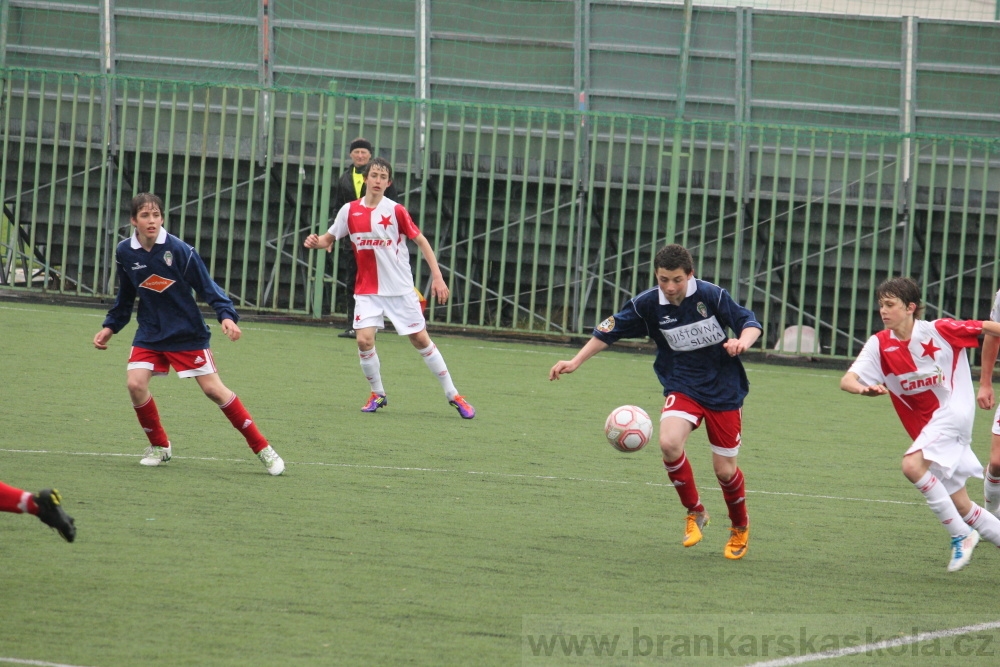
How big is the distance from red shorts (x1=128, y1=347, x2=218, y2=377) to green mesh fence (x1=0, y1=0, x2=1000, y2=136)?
31.2 feet

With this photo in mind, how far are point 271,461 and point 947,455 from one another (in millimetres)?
3794

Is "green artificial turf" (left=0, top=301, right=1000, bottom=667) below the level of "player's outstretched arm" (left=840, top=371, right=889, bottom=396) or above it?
below

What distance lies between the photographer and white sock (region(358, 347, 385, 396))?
10.2m

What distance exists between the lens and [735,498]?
20.6 ft

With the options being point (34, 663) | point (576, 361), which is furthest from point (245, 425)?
point (34, 663)

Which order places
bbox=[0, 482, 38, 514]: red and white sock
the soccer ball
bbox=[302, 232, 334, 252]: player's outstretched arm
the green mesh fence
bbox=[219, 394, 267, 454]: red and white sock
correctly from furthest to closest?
the green mesh fence → bbox=[302, 232, 334, 252]: player's outstretched arm → bbox=[219, 394, 267, 454]: red and white sock → the soccer ball → bbox=[0, 482, 38, 514]: red and white sock

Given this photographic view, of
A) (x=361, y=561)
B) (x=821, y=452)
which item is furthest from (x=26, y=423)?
(x=821, y=452)

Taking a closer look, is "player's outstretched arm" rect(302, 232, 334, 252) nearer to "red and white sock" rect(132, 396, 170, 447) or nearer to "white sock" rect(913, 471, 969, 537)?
"red and white sock" rect(132, 396, 170, 447)

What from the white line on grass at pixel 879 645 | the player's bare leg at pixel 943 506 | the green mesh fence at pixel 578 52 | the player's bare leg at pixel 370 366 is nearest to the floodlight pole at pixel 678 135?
the green mesh fence at pixel 578 52

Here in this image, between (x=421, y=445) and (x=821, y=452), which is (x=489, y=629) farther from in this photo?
(x=821, y=452)

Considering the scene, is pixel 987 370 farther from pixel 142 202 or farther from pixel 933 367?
pixel 142 202

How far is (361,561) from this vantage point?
219 inches

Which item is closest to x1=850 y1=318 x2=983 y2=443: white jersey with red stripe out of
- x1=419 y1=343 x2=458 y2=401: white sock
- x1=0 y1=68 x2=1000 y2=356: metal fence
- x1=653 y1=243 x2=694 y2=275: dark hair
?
x1=653 y1=243 x2=694 y2=275: dark hair

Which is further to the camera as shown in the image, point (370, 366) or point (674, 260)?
point (370, 366)
